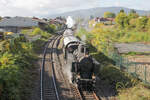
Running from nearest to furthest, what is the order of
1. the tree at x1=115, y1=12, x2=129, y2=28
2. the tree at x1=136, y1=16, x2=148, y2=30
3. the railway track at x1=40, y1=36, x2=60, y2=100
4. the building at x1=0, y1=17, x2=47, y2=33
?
the railway track at x1=40, y1=36, x2=60, y2=100 < the building at x1=0, y1=17, x2=47, y2=33 < the tree at x1=136, y1=16, x2=148, y2=30 < the tree at x1=115, y1=12, x2=129, y2=28

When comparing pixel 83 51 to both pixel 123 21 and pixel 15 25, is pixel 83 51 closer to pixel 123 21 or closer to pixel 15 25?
pixel 15 25

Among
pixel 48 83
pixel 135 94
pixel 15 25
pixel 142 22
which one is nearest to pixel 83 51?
pixel 48 83

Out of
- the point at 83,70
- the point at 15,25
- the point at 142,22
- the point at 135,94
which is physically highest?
the point at 15,25

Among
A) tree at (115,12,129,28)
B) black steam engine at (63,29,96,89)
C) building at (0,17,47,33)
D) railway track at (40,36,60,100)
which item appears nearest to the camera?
railway track at (40,36,60,100)

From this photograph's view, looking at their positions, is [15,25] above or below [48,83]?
above

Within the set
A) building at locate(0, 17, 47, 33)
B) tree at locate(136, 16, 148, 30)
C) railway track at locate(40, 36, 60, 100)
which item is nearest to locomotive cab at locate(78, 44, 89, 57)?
railway track at locate(40, 36, 60, 100)

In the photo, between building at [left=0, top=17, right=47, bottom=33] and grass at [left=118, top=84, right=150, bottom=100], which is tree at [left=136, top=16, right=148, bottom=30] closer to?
building at [left=0, top=17, right=47, bottom=33]

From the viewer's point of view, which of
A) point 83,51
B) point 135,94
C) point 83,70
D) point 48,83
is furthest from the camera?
point 48,83

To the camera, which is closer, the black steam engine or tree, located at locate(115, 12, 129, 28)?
the black steam engine

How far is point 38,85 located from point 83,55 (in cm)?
436

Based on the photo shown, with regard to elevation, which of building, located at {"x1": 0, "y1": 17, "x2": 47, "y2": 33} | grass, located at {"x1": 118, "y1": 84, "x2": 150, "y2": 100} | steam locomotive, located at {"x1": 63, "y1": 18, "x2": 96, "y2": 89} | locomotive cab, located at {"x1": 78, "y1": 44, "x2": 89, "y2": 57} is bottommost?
grass, located at {"x1": 118, "y1": 84, "x2": 150, "y2": 100}

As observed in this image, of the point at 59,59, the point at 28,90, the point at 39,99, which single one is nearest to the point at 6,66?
the point at 28,90

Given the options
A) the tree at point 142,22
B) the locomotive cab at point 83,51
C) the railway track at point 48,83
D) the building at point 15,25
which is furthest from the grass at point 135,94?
the tree at point 142,22

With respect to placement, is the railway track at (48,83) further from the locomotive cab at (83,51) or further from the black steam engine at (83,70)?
the locomotive cab at (83,51)
